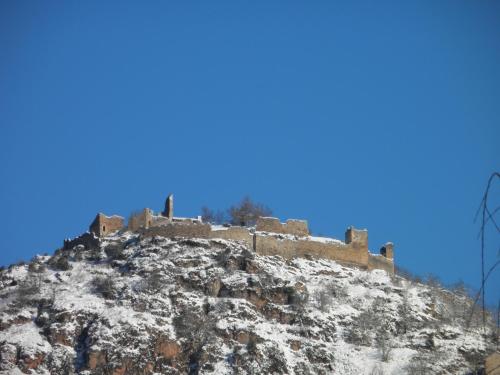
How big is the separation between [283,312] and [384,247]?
14221mm

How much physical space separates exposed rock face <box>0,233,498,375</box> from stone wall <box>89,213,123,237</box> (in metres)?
0.92

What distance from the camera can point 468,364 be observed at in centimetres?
4538

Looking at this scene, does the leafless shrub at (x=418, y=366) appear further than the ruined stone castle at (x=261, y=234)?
No

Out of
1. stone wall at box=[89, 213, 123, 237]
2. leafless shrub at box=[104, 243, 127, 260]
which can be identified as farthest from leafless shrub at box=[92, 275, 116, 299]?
stone wall at box=[89, 213, 123, 237]

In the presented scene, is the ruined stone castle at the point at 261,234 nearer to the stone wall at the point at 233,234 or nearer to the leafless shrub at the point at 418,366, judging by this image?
the stone wall at the point at 233,234

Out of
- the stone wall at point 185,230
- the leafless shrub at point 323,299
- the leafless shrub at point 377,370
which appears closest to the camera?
the leafless shrub at point 377,370

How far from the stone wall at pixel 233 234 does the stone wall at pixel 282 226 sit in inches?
74.4

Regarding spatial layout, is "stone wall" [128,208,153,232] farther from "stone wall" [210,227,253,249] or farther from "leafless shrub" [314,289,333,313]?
"leafless shrub" [314,289,333,313]

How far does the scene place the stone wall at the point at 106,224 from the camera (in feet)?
188

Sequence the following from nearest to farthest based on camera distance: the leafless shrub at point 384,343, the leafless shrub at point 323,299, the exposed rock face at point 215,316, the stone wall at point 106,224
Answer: the exposed rock face at point 215,316 → the leafless shrub at point 384,343 → the leafless shrub at point 323,299 → the stone wall at point 106,224

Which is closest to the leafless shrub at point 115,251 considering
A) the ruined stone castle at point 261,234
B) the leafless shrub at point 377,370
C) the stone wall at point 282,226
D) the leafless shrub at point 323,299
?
the ruined stone castle at point 261,234

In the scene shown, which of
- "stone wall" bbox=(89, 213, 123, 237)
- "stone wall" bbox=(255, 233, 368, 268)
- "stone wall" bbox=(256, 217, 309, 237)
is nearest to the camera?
"stone wall" bbox=(255, 233, 368, 268)

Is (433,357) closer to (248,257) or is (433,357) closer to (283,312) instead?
(283,312)

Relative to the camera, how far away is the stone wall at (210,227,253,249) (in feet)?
178
